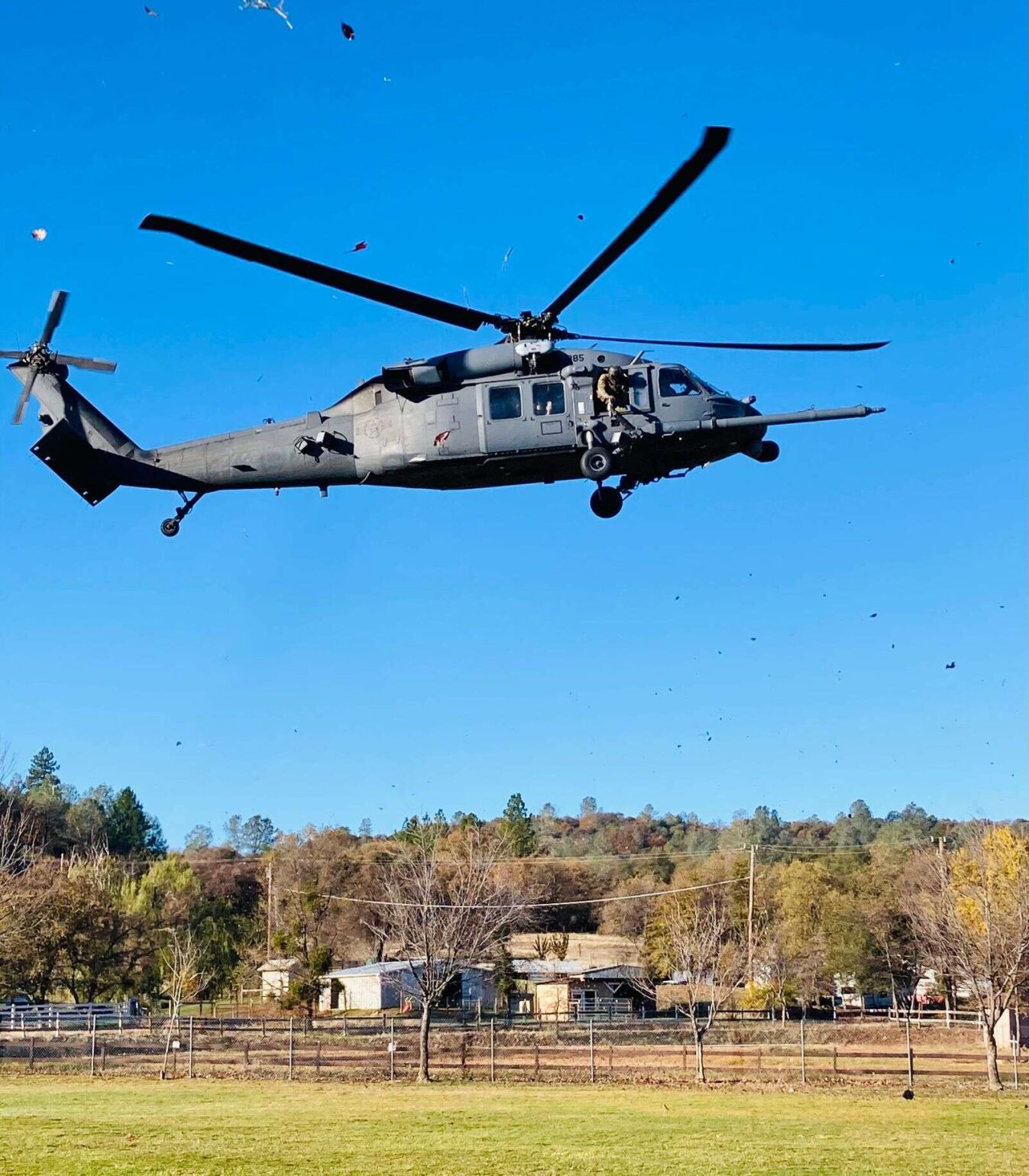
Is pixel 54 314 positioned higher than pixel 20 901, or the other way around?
pixel 54 314

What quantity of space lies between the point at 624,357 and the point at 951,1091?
74.0 ft

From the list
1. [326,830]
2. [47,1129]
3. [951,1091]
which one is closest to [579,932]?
[326,830]

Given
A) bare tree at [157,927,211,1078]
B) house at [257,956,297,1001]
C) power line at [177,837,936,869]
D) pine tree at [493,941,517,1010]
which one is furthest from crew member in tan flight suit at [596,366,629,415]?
power line at [177,837,936,869]

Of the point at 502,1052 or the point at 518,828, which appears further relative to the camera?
the point at 518,828

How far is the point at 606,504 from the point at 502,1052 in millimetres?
28196

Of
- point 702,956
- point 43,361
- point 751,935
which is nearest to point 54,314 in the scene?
point 43,361

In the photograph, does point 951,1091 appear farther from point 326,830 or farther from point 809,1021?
point 326,830

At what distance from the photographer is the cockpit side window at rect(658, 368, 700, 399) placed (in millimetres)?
18531

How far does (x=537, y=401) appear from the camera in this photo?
721 inches

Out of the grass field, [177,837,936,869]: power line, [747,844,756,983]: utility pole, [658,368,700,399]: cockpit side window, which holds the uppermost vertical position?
[658,368,700,399]: cockpit side window

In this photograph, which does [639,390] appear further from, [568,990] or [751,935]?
[568,990]

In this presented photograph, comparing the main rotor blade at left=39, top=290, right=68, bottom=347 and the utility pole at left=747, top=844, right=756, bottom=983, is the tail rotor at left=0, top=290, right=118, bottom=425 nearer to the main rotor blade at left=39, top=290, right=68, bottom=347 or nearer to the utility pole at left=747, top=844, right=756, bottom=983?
the main rotor blade at left=39, top=290, right=68, bottom=347

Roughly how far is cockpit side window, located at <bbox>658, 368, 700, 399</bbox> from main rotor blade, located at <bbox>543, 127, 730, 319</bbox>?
65.5 inches

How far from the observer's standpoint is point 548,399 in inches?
721
